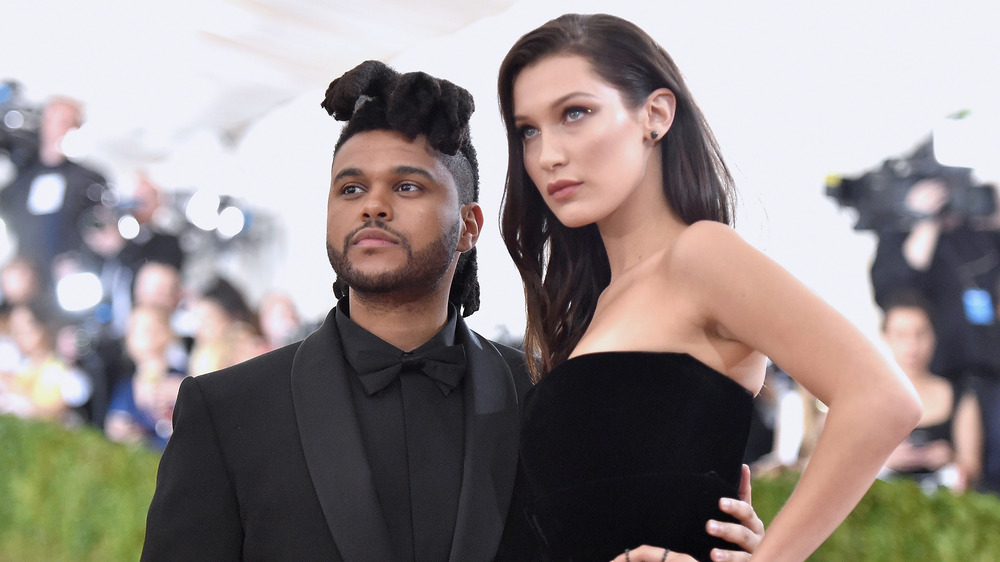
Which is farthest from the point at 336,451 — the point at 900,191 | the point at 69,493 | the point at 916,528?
the point at 69,493

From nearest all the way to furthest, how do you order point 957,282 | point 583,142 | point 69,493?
point 583,142 → point 957,282 → point 69,493

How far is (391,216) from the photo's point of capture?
200 centimetres

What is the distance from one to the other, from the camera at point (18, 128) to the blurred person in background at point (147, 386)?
1586mm

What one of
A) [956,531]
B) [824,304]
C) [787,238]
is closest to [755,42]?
[787,238]

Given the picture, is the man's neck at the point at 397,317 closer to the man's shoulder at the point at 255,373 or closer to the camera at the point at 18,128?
the man's shoulder at the point at 255,373

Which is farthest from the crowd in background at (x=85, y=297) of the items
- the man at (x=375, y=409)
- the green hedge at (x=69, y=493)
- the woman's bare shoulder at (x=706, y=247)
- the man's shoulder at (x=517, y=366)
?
the woman's bare shoulder at (x=706, y=247)

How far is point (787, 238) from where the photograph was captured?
5.49m

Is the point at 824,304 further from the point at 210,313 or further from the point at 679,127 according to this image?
the point at 210,313

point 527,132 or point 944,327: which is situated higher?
point 527,132

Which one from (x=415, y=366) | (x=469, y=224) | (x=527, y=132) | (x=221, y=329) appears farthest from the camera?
(x=221, y=329)

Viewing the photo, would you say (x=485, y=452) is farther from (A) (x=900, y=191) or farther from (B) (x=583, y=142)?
(A) (x=900, y=191)

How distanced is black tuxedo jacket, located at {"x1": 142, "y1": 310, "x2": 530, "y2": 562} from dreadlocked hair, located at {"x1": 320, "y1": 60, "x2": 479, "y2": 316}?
377 mm

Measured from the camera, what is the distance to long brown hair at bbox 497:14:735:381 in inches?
70.9

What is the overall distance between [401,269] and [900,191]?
2.94 meters
